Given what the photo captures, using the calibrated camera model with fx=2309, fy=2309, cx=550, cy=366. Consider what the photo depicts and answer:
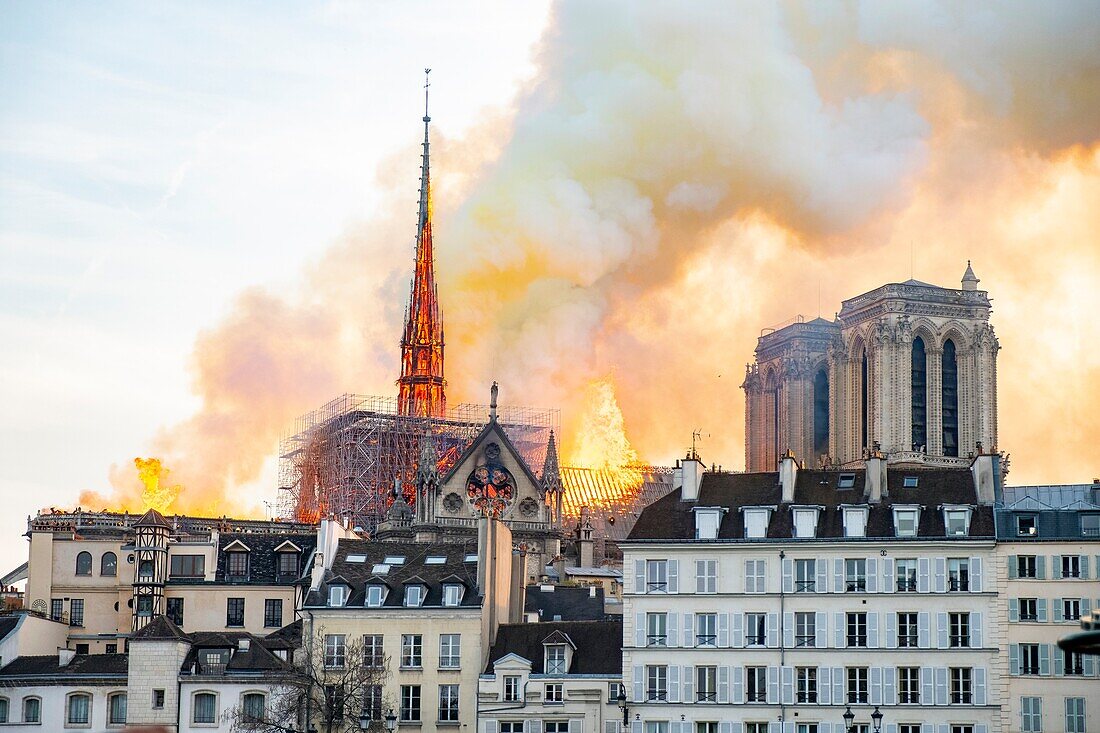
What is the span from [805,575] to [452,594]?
15.1 meters

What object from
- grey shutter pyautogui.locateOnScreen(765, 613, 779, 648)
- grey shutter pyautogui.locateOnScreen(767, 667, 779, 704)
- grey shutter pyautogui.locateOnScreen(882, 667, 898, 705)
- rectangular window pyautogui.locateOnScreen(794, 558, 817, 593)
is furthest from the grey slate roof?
grey shutter pyautogui.locateOnScreen(882, 667, 898, 705)

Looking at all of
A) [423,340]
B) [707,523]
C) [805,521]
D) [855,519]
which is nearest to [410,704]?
[707,523]

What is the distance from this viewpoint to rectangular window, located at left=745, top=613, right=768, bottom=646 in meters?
92.9

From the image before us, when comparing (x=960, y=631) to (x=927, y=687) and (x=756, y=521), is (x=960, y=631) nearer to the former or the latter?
(x=927, y=687)

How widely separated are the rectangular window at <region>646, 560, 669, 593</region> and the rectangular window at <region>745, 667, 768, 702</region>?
4937 millimetres

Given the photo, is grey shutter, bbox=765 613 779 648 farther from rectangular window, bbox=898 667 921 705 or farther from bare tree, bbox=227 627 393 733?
bare tree, bbox=227 627 393 733

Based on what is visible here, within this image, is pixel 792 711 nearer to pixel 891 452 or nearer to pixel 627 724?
pixel 627 724

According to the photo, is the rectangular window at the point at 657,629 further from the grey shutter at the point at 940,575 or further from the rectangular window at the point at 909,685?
the grey shutter at the point at 940,575

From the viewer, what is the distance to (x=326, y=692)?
302ft

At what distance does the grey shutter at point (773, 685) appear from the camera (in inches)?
3607

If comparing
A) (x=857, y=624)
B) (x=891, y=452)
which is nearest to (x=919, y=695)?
(x=857, y=624)

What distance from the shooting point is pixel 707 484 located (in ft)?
321

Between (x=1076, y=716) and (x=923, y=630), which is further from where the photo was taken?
(x=923, y=630)

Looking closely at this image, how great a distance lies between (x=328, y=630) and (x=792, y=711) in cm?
1989
